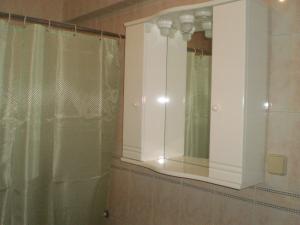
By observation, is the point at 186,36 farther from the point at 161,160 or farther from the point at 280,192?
the point at 280,192

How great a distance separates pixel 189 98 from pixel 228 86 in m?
0.48

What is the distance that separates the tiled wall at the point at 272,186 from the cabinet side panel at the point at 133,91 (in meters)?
0.24

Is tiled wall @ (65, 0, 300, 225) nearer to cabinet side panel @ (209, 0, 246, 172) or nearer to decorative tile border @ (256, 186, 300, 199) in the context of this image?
decorative tile border @ (256, 186, 300, 199)

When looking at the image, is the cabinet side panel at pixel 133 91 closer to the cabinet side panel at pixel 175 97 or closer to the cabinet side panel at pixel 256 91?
the cabinet side panel at pixel 175 97

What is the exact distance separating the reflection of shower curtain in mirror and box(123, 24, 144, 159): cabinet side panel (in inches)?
11.0

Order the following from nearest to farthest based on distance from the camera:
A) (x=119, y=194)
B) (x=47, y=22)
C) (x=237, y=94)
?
(x=237, y=94) < (x=47, y=22) < (x=119, y=194)

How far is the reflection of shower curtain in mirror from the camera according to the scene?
4.90 feet

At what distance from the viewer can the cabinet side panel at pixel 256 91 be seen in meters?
1.14

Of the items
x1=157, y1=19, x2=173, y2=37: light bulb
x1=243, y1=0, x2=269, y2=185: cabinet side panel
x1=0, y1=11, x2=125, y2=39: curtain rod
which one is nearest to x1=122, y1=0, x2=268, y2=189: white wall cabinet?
x1=243, y1=0, x2=269, y2=185: cabinet side panel

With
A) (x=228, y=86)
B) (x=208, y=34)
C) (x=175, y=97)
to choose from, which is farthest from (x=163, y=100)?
(x=228, y=86)

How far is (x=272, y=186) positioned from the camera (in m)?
1.22

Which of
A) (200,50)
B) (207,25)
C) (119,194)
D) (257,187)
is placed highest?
(207,25)

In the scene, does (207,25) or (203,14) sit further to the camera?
(207,25)

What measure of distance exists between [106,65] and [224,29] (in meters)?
0.90
